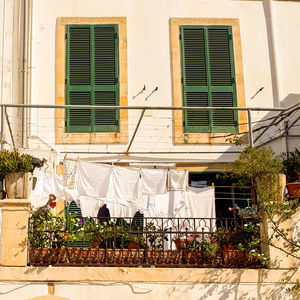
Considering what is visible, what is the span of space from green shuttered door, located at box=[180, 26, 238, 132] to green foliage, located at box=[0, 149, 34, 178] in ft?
15.5

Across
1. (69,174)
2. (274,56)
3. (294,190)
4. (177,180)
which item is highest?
(274,56)

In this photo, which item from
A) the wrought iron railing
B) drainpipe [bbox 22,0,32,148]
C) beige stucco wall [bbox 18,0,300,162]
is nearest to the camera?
the wrought iron railing

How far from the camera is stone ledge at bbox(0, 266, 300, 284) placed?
27.8 ft

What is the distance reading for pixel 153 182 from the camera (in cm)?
1052

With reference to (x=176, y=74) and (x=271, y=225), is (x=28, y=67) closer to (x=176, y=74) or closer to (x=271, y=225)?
(x=176, y=74)

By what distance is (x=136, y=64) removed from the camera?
12.8m

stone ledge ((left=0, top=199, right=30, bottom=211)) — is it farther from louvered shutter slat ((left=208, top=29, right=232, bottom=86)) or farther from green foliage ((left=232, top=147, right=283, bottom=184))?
A: louvered shutter slat ((left=208, top=29, right=232, bottom=86))

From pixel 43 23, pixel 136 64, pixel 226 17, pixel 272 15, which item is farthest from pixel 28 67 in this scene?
pixel 272 15

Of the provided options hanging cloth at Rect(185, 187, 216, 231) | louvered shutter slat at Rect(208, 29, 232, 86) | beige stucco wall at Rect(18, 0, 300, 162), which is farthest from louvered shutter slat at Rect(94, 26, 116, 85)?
hanging cloth at Rect(185, 187, 216, 231)

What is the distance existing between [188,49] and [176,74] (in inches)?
27.4

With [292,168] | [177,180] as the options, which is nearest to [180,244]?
[177,180]

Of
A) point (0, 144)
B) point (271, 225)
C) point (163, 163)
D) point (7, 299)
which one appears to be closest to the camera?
Answer: point (7, 299)

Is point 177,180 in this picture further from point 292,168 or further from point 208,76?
point 208,76

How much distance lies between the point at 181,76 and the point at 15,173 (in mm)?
5330
